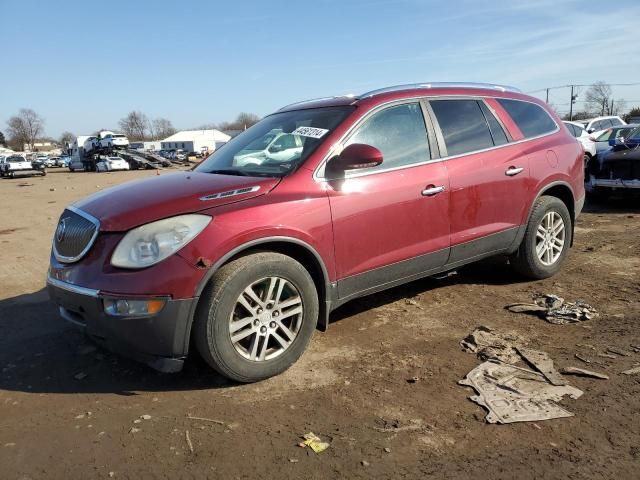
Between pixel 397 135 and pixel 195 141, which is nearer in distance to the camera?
pixel 397 135

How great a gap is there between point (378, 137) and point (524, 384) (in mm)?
2012

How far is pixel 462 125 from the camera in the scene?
4527 millimetres

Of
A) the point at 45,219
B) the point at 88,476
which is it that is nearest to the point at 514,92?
the point at 88,476

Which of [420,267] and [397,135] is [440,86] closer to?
[397,135]

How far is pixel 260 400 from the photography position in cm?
318

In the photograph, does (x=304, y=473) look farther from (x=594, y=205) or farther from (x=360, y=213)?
(x=594, y=205)

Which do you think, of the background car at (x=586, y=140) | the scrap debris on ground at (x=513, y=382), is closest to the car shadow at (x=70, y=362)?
the scrap debris on ground at (x=513, y=382)

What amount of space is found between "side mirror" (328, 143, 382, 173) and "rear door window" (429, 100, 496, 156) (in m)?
1.01

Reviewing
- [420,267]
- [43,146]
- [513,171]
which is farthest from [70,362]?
[43,146]

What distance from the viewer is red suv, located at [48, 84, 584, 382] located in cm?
308

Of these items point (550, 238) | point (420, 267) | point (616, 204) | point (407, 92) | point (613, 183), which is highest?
point (407, 92)

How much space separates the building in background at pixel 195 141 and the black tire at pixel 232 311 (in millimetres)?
92981

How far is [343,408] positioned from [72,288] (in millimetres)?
1806

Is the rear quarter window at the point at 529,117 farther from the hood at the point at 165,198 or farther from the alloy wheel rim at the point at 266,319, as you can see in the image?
the alloy wheel rim at the point at 266,319
